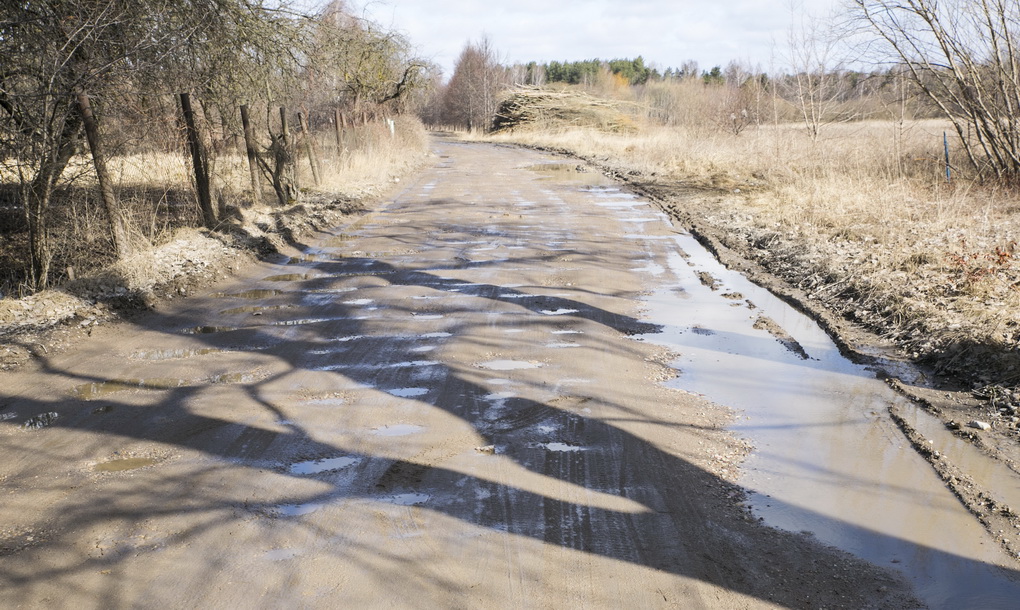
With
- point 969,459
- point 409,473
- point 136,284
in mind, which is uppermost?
point 136,284

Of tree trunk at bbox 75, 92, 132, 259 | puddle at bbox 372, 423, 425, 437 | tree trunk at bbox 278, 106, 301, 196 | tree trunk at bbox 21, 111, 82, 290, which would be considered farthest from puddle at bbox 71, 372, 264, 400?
tree trunk at bbox 278, 106, 301, 196

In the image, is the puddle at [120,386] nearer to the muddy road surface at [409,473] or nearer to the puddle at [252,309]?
the muddy road surface at [409,473]

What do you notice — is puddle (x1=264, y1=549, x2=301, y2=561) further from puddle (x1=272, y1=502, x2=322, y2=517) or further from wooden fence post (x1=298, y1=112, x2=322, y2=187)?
wooden fence post (x1=298, y1=112, x2=322, y2=187)

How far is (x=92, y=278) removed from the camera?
27.2ft

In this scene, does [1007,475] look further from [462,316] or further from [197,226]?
[197,226]

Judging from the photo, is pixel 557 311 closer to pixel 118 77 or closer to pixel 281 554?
pixel 281 554

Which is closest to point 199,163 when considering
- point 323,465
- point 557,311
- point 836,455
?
point 557,311

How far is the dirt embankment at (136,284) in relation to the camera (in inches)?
270

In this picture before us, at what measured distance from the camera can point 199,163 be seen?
1122 cm

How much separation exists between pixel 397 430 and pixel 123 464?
5.41 ft

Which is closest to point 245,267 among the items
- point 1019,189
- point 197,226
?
point 197,226

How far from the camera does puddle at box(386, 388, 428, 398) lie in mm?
5497

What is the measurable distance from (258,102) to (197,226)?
16.7 ft

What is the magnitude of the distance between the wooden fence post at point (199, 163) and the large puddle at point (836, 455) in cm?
735
